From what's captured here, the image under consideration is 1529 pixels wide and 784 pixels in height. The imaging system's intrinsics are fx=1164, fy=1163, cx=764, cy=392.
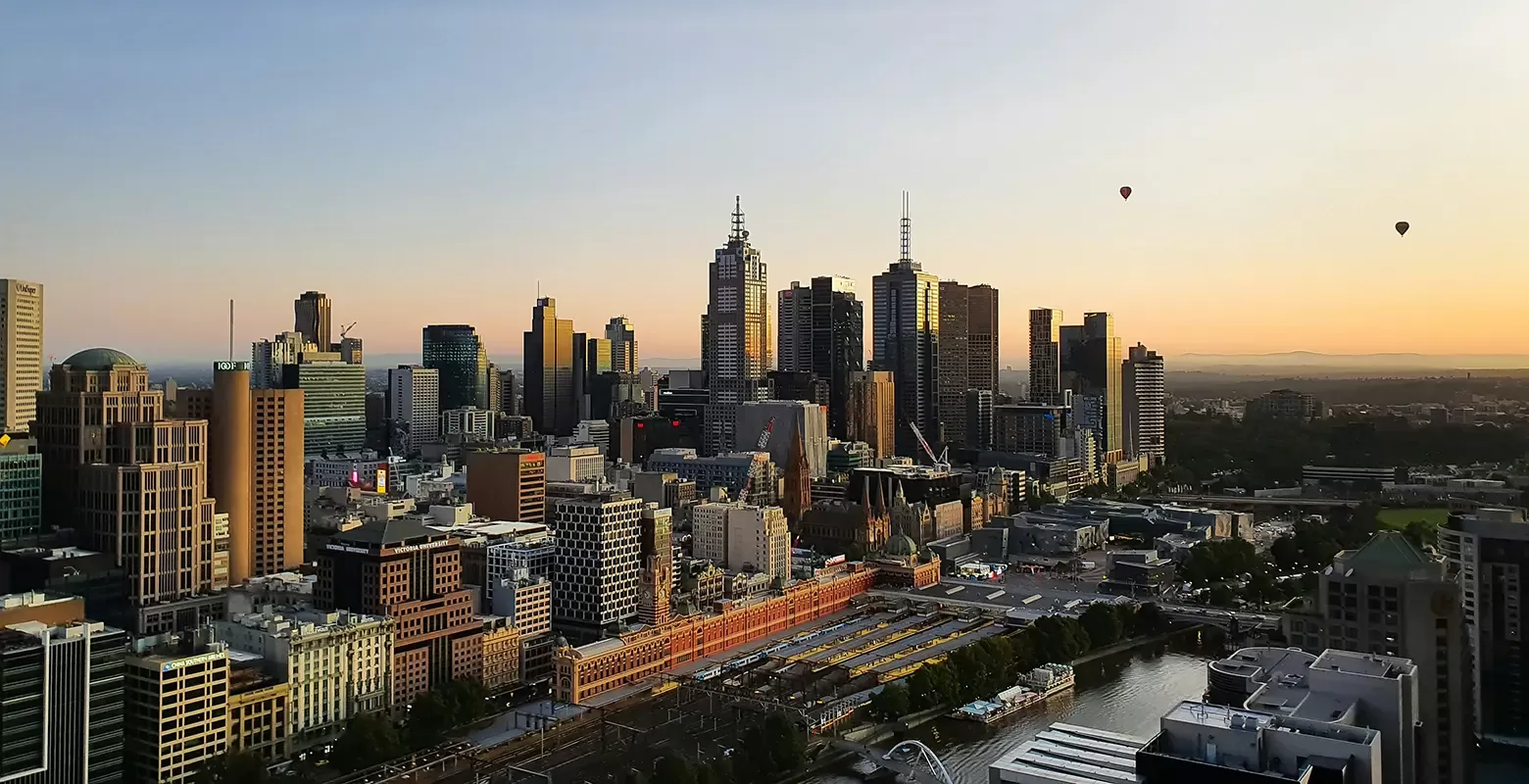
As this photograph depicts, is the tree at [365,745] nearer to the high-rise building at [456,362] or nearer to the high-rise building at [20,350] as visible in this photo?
the high-rise building at [20,350]

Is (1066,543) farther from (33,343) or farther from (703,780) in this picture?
(33,343)

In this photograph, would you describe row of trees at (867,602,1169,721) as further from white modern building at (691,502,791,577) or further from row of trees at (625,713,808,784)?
white modern building at (691,502,791,577)

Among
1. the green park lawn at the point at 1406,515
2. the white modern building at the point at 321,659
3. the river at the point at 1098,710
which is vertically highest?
the green park lawn at the point at 1406,515

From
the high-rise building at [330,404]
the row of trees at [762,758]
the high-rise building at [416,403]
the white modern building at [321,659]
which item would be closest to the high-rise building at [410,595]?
the white modern building at [321,659]

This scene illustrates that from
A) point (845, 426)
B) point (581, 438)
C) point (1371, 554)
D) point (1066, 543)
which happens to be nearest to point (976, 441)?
point (845, 426)

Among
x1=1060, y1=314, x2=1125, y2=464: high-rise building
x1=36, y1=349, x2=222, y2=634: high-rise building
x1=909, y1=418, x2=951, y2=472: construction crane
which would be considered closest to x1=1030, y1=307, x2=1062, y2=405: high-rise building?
x1=1060, y1=314, x2=1125, y2=464: high-rise building

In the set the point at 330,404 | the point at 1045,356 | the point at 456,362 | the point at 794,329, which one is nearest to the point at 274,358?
the point at 330,404

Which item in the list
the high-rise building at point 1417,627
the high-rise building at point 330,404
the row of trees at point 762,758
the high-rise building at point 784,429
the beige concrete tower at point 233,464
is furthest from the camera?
the high-rise building at point 330,404

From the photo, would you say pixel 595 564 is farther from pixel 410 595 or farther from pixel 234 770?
pixel 234 770
